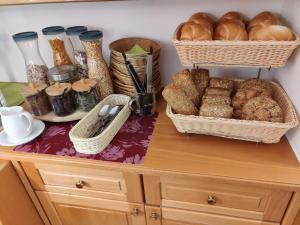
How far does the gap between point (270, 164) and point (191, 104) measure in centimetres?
31

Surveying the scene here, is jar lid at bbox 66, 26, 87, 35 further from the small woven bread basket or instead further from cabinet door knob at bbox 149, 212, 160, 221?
cabinet door knob at bbox 149, 212, 160, 221

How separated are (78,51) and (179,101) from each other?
1.75 feet

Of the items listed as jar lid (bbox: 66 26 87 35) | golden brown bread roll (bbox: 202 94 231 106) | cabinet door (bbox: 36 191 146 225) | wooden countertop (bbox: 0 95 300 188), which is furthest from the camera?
jar lid (bbox: 66 26 87 35)

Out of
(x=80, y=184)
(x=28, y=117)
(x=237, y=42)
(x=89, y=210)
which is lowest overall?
(x=89, y=210)

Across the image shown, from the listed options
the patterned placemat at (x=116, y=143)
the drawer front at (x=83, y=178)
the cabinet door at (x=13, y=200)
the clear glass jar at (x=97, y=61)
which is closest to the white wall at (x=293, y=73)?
the patterned placemat at (x=116, y=143)

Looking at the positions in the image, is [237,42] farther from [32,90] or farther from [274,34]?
[32,90]

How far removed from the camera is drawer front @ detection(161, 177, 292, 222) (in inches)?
28.8

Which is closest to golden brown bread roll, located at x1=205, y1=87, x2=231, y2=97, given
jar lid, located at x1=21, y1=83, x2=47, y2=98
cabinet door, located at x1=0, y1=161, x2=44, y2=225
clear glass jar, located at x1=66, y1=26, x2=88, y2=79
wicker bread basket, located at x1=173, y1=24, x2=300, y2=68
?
wicker bread basket, located at x1=173, y1=24, x2=300, y2=68

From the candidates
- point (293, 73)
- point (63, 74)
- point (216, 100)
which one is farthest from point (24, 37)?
point (293, 73)

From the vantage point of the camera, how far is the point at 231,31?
785mm

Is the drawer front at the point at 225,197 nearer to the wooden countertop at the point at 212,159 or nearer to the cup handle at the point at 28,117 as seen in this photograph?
the wooden countertop at the point at 212,159

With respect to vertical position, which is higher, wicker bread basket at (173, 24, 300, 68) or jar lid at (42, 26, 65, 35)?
jar lid at (42, 26, 65, 35)

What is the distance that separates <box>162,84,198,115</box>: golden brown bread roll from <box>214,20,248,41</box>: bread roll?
0.75ft

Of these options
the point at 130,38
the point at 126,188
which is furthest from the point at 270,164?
the point at 130,38
